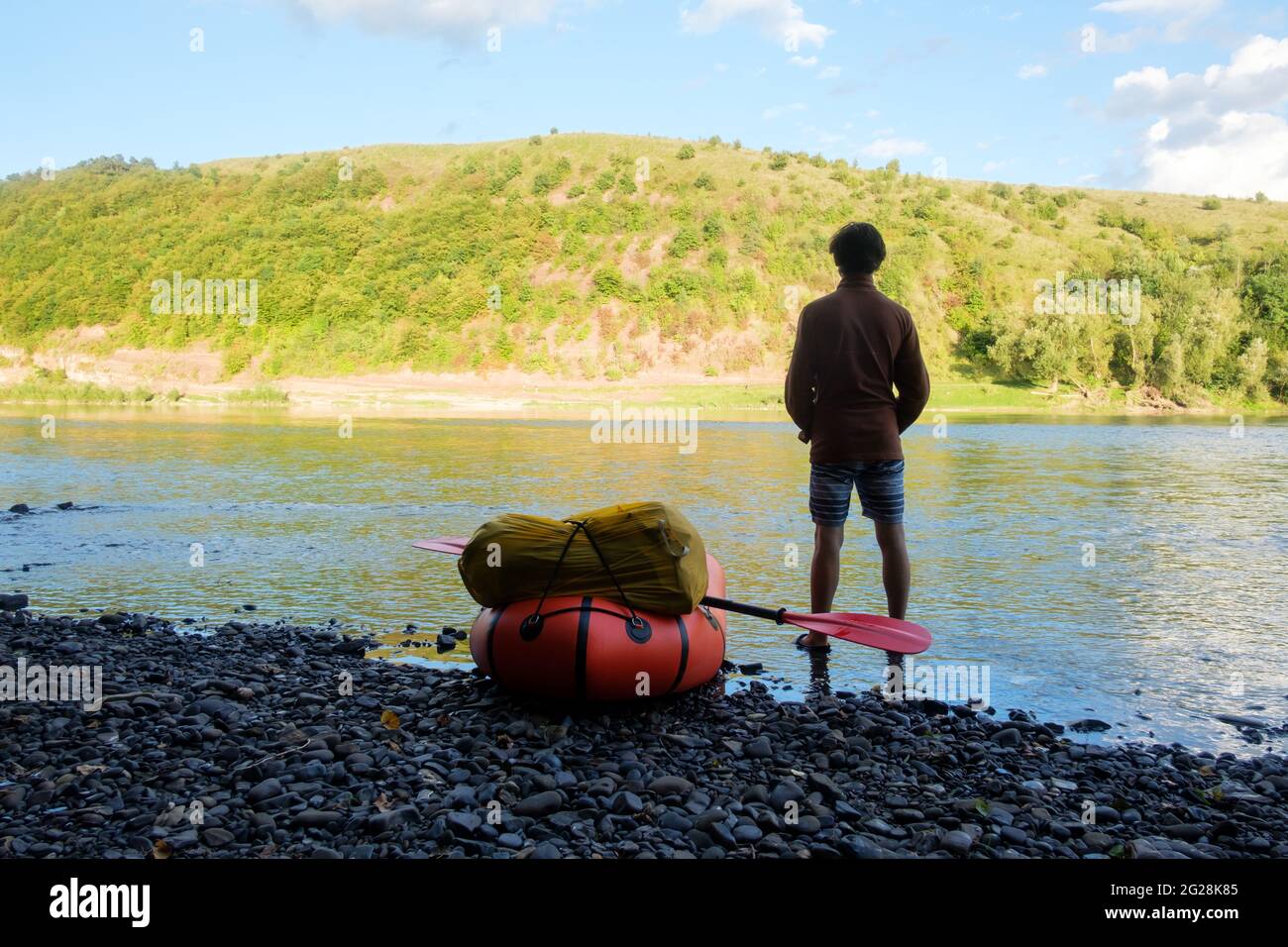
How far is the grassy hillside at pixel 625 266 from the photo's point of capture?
53.8m

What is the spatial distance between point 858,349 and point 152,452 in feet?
61.7

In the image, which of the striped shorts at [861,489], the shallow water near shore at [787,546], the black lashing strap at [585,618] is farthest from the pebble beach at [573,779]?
the striped shorts at [861,489]

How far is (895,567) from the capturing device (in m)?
6.02

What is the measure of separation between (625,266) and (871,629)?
5870 cm

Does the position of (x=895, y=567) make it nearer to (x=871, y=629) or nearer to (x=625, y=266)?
(x=871, y=629)

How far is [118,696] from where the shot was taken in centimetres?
486

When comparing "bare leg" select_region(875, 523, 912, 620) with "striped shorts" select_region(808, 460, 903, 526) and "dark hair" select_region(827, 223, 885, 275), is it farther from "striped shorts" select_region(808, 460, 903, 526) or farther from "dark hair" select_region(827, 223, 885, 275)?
"dark hair" select_region(827, 223, 885, 275)

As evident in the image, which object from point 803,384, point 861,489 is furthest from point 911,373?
point 861,489

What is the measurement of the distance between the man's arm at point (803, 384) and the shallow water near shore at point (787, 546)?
144 centimetres

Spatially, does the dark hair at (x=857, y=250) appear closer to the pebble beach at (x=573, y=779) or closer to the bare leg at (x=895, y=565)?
the bare leg at (x=895, y=565)

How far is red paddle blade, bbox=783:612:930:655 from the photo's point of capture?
552cm
